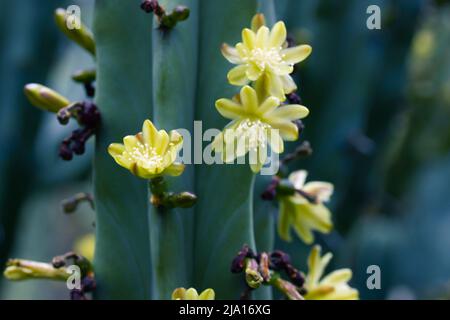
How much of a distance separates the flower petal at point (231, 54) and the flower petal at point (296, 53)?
0.27 ft

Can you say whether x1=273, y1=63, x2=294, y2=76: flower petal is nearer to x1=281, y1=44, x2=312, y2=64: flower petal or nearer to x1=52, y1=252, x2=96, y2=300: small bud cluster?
x1=281, y1=44, x2=312, y2=64: flower petal

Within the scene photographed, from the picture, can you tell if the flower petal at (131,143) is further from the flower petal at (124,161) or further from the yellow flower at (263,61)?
the yellow flower at (263,61)

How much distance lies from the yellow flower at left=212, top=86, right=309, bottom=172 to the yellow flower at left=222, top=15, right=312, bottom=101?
19 millimetres

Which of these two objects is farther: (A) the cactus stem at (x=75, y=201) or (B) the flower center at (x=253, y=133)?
(A) the cactus stem at (x=75, y=201)

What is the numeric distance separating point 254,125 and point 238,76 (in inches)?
3.1

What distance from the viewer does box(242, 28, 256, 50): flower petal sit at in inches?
45.2

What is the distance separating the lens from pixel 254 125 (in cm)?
115

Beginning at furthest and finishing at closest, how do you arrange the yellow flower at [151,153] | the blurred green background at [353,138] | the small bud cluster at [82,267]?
the blurred green background at [353,138] → the small bud cluster at [82,267] → the yellow flower at [151,153]

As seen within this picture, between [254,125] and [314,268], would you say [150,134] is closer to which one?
[254,125]

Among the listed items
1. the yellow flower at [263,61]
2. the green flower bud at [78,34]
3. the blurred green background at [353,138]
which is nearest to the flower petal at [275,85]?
the yellow flower at [263,61]

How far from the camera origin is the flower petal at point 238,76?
44.3 inches

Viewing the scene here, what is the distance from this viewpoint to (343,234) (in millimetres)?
2480

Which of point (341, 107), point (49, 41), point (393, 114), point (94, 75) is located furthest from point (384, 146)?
point (94, 75)
